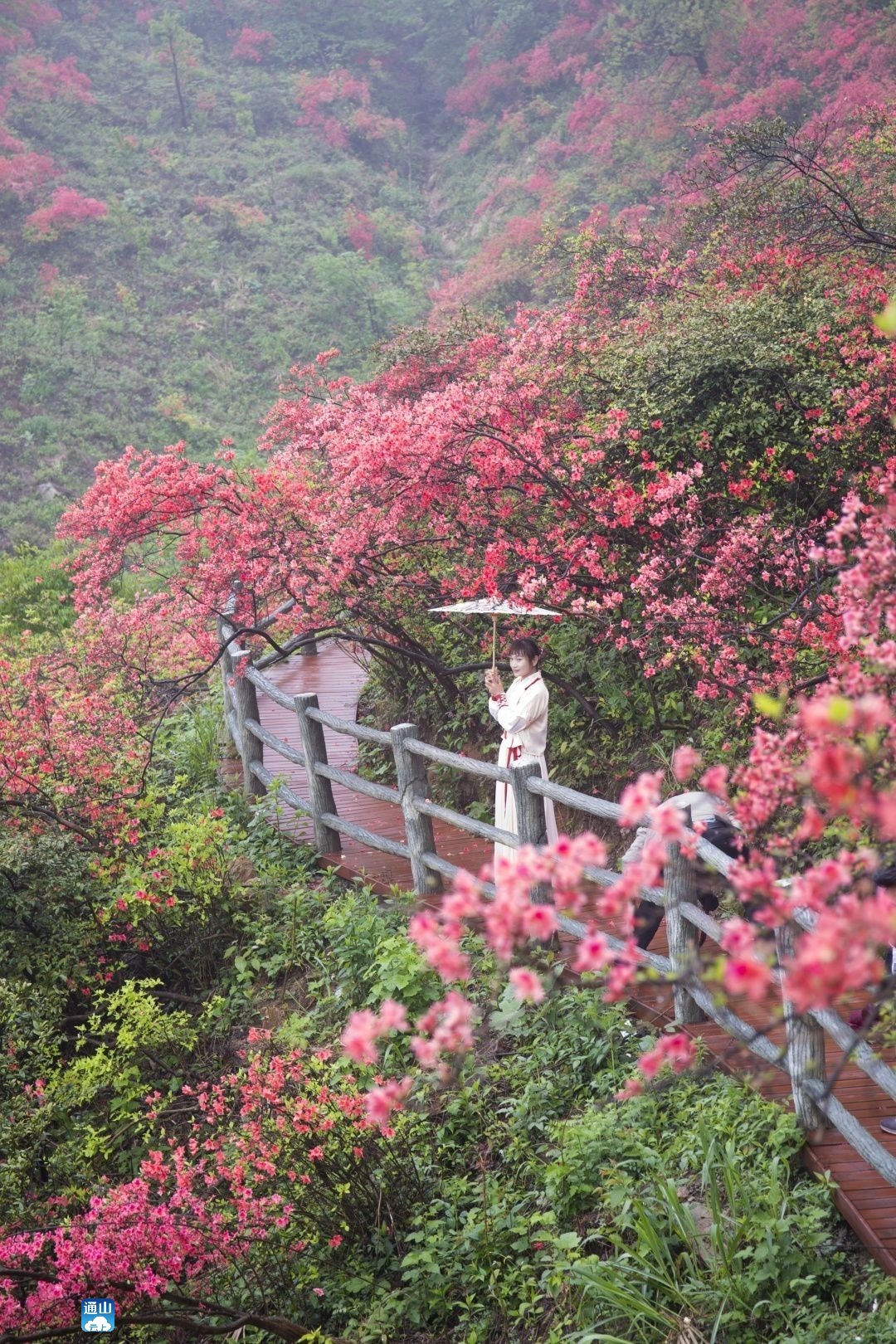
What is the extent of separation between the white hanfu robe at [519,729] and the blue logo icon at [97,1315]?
9.60ft

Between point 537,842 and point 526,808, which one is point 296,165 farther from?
point 537,842

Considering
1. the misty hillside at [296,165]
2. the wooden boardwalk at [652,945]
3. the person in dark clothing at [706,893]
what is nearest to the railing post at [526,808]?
the person in dark clothing at [706,893]

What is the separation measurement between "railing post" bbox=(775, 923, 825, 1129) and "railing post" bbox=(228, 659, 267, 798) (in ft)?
19.7

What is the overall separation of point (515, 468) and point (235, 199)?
85.4ft

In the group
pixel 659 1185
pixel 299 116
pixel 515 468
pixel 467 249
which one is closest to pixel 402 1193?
pixel 659 1185

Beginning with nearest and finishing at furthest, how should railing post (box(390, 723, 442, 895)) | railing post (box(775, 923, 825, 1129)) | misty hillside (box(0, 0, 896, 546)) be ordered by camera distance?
railing post (box(775, 923, 825, 1129)) → railing post (box(390, 723, 442, 895)) → misty hillside (box(0, 0, 896, 546))

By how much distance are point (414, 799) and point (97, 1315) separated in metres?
3.32

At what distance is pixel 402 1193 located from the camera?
4.97 metres

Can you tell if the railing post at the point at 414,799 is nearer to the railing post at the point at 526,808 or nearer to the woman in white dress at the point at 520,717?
the woman in white dress at the point at 520,717

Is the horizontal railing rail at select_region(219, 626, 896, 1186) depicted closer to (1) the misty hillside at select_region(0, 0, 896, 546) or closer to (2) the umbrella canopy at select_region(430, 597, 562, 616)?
(2) the umbrella canopy at select_region(430, 597, 562, 616)

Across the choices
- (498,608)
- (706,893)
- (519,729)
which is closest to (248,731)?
(498,608)

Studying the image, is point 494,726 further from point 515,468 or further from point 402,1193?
point 402,1193

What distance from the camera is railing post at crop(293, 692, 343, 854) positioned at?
791 centimetres

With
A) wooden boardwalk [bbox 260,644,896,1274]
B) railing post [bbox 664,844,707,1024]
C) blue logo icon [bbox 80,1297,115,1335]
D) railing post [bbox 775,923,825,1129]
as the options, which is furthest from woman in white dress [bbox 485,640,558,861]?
blue logo icon [bbox 80,1297,115,1335]
